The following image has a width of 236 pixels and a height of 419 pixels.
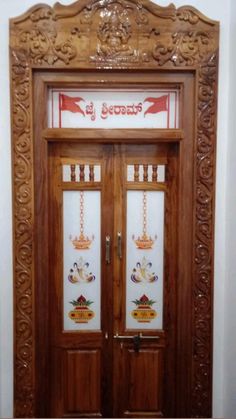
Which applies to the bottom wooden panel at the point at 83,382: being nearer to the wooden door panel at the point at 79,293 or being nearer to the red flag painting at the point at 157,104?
the wooden door panel at the point at 79,293

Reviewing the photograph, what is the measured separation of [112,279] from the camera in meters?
2.25

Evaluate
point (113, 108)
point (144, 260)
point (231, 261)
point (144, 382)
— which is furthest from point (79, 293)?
point (113, 108)

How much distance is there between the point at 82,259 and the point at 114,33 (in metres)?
1.27

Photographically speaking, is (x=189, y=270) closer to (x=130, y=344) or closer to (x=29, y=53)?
(x=130, y=344)

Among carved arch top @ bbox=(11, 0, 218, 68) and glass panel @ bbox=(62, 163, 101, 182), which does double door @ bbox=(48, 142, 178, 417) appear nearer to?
glass panel @ bbox=(62, 163, 101, 182)

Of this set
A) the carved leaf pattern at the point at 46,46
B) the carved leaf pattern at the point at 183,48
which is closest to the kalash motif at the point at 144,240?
the carved leaf pattern at the point at 183,48

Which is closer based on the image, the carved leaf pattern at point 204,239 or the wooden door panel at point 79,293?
the carved leaf pattern at point 204,239

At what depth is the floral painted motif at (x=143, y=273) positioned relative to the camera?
2.25 m

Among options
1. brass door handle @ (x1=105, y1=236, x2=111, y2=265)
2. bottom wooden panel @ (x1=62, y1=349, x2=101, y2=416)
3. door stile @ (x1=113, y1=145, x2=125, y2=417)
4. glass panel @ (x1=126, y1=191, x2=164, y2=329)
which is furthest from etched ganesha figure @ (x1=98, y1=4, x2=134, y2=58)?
bottom wooden panel @ (x1=62, y1=349, x2=101, y2=416)

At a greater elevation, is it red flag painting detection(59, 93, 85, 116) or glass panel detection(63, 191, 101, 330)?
red flag painting detection(59, 93, 85, 116)

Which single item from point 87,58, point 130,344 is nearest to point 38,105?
point 87,58

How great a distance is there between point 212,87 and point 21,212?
1.24 meters

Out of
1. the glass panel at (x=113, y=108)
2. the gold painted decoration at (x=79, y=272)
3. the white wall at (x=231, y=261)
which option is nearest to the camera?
the white wall at (x=231, y=261)

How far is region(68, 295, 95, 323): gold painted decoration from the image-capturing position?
88.9 inches
